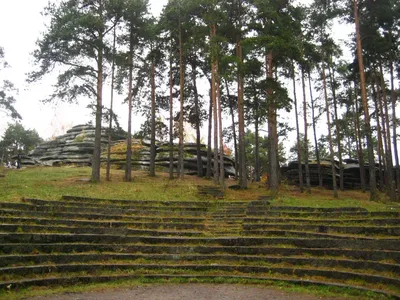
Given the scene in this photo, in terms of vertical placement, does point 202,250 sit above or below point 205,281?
above

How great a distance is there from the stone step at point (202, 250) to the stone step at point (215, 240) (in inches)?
10.3

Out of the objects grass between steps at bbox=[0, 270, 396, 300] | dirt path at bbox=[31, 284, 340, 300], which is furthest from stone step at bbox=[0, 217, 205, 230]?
dirt path at bbox=[31, 284, 340, 300]

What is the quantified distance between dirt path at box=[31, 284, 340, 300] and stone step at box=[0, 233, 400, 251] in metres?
2.16

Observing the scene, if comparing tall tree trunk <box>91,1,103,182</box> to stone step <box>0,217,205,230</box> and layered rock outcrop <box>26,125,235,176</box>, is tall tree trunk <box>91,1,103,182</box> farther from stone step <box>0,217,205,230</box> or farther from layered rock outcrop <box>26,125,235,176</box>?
layered rock outcrop <box>26,125,235,176</box>

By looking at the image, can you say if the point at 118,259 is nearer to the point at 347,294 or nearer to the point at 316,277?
the point at 316,277

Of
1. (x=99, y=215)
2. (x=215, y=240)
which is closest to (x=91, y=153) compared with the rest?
(x=99, y=215)

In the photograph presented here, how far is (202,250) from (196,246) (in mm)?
208

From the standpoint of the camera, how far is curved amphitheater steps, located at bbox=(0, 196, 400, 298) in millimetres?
8023

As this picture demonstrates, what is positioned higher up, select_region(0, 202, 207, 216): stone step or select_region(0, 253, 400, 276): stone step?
select_region(0, 202, 207, 216): stone step

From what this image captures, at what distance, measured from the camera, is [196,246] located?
32.0 ft

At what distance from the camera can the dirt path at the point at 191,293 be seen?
23.1 feet

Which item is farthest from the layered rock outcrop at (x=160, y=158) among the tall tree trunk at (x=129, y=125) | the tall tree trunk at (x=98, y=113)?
the tall tree trunk at (x=98, y=113)

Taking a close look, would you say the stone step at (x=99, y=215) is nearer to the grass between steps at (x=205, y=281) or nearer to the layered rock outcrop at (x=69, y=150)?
the grass between steps at (x=205, y=281)

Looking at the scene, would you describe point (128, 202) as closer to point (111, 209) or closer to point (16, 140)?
point (111, 209)
